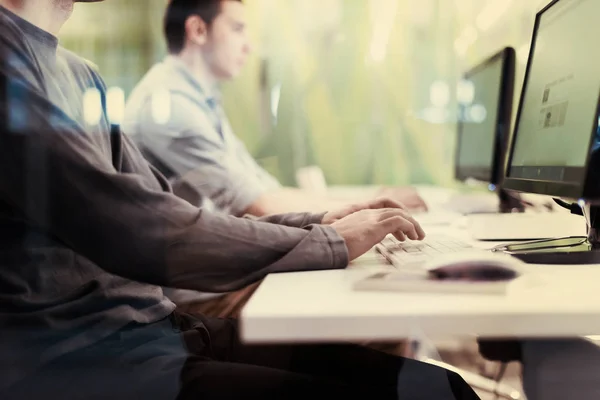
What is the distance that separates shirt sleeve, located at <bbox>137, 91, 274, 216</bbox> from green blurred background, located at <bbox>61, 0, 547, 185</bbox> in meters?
0.67

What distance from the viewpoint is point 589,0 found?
0.90 m

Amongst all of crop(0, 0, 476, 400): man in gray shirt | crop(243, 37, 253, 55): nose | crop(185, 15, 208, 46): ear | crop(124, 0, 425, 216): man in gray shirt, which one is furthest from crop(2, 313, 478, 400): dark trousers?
crop(243, 37, 253, 55): nose

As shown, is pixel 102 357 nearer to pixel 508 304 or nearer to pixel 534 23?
pixel 508 304

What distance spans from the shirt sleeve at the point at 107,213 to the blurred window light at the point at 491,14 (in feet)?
5.99

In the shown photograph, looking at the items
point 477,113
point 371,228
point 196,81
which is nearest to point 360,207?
point 371,228

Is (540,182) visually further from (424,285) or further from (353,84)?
(353,84)

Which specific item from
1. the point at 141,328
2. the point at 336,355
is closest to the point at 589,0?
the point at 336,355

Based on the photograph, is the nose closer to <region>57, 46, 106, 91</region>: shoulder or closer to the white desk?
<region>57, 46, 106, 91</region>: shoulder

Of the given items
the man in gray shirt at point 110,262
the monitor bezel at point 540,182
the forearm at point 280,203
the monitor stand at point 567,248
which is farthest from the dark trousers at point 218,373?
the forearm at point 280,203

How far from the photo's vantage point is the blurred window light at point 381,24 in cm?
248

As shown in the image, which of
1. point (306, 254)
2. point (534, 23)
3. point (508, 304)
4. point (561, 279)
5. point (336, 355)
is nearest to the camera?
point (508, 304)

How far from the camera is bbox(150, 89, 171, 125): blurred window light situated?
181cm

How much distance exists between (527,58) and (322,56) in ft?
4.69

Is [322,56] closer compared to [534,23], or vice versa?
[534,23]
